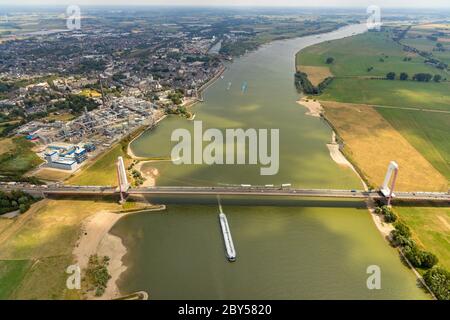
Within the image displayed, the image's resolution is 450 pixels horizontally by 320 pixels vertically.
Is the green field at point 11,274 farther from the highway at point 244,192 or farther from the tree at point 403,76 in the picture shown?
the tree at point 403,76

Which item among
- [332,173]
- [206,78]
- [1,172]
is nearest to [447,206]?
[332,173]

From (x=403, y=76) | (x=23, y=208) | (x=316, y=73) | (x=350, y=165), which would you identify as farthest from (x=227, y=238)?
(x=403, y=76)

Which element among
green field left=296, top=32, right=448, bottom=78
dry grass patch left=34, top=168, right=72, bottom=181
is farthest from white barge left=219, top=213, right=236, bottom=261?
green field left=296, top=32, right=448, bottom=78

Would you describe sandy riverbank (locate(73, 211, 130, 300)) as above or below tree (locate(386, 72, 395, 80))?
below

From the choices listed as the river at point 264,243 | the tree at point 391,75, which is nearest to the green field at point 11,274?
the river at point 264,243

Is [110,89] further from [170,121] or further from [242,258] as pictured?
[242,258]

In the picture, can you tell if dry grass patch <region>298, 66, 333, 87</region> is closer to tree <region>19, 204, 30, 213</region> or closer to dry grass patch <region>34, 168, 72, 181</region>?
dry grass patch <region>34, 168, 72, 181</region>

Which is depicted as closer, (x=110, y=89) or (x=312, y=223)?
(x=312, y=223)
